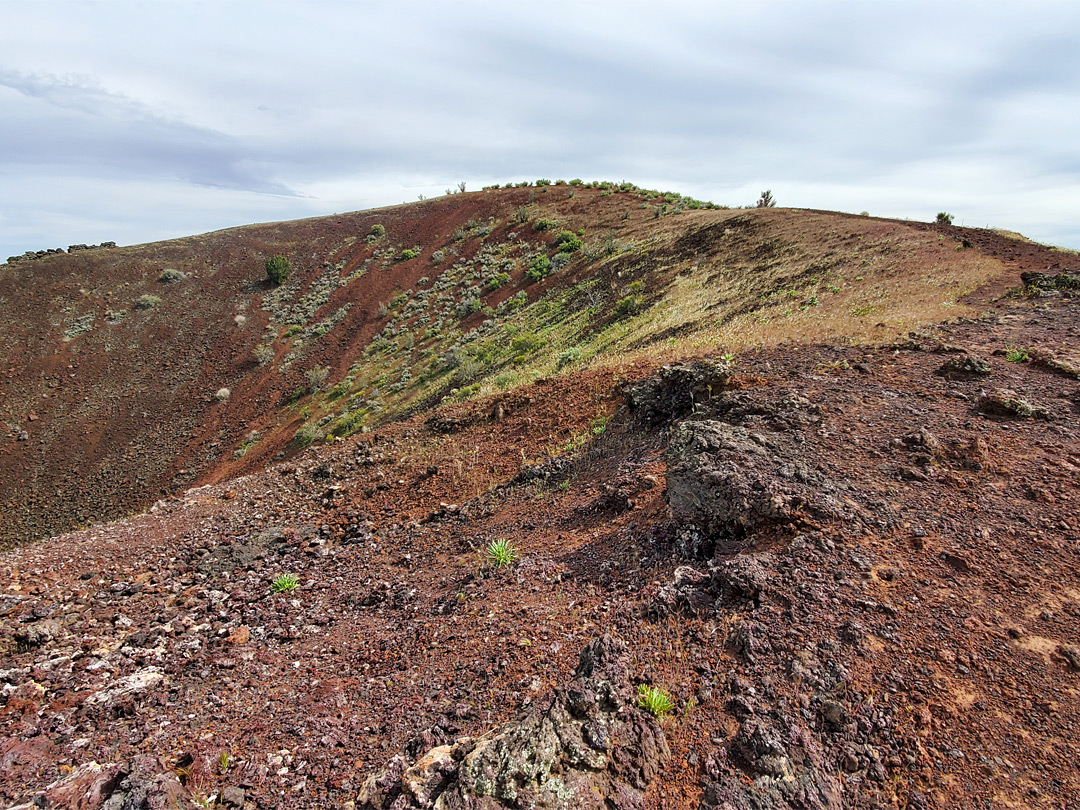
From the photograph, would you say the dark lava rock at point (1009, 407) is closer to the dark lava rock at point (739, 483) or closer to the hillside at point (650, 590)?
the hillside at point (650, 590)

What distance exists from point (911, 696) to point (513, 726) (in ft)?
8.60

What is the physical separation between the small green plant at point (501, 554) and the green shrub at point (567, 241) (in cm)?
2329

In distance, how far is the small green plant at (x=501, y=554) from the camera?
6133 mm

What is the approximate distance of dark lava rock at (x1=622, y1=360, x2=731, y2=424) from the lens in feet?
26.1

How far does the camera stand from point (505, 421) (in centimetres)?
1108

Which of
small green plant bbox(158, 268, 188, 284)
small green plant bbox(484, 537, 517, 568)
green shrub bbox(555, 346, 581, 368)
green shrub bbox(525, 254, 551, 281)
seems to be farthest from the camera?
small green plant bbox(158, 268, 188, 284)

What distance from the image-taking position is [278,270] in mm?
33125

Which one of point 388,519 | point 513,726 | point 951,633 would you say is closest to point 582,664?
point 513,726

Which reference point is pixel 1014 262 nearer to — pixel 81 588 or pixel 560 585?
pixel 560 585

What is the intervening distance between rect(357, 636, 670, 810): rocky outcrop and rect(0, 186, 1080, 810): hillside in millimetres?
18

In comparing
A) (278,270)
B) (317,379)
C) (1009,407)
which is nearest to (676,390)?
(1009,407)

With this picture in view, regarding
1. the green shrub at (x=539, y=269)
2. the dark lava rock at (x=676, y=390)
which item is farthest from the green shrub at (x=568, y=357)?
the green shrub at (x=539, y=269)

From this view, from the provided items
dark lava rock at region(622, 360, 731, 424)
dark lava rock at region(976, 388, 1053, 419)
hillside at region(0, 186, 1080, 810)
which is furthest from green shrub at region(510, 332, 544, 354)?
dark lava rock at region(976, 388, 1053, 419)

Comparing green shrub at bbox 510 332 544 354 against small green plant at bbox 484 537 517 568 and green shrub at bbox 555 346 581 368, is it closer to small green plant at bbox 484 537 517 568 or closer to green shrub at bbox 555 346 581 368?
green shrub at bbox 555 346 581 368
